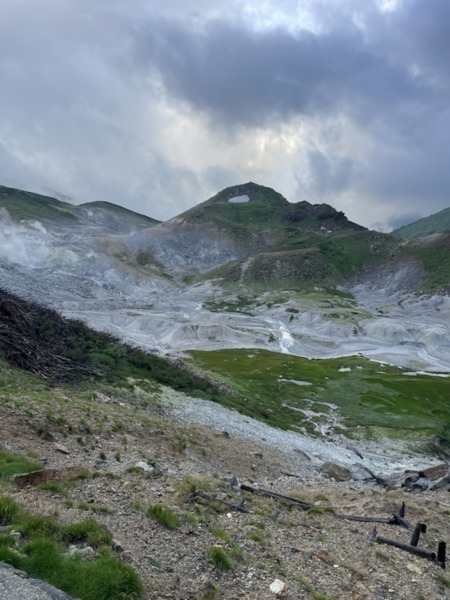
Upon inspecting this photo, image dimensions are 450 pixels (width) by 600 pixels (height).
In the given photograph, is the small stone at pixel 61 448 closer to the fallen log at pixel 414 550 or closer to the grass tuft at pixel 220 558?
the grass tuft at pixel 220 558

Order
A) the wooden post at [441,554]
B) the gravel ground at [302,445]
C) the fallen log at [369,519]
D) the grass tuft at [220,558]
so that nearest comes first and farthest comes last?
the grass tuft at [220,558] < the wooden post at [441,554] < the fallen log at [369,519] < the gravel ground at [302,445]

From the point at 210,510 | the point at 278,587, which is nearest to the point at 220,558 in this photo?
the point at 278,587

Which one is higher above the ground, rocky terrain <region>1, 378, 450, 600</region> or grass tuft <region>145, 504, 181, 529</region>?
grass tuft <region>145, 504, 181, 529</region>

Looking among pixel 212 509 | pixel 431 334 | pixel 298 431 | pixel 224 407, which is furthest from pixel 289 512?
pixel 431 334

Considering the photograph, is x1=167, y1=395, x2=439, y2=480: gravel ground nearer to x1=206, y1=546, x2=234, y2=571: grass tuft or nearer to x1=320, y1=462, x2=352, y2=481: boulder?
x1=320, y1=462, x2=352, y2=481: boulder

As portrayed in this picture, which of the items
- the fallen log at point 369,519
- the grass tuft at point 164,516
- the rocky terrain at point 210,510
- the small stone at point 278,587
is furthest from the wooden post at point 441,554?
the grass tuft at point 164,516

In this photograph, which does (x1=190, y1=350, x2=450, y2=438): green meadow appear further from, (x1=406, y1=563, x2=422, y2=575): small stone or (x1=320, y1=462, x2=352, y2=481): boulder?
(x1=406, y1=563, x2=422, y2=575): small stone

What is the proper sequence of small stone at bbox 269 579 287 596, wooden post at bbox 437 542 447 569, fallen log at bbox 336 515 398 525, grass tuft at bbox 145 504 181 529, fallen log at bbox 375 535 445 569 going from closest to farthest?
small stone at bbox 269 579 287 596
grass tuft at bbox 145 504 181 529
wooden post at bbox 437 542 447 569
fallen log at bbox 375 535 445 569
fallen log at bbox 336 515 398 525

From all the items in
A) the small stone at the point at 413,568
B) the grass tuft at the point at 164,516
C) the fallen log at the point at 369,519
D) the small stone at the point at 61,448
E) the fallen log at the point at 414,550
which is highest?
the grass tuft at the point at 164,516

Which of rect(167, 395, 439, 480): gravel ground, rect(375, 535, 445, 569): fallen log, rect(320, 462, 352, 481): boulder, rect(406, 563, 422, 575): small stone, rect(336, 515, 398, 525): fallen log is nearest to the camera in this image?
rect(406, 563, 422, 575): small stone

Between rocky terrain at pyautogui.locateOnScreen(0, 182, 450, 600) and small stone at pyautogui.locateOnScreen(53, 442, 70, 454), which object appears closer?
rocky terrain at pyautogui.locateOnScreen(0, 182, 450, 600)

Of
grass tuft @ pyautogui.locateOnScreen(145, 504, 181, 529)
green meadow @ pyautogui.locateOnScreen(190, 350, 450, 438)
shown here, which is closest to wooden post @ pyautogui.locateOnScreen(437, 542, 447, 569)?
grass tuft @ pyautogui.locateOnScreen(145, 504, 181, 529)

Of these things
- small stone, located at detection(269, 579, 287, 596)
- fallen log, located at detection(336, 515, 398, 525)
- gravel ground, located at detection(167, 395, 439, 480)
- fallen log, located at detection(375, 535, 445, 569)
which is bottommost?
gravel ground, located at detection(167, 395, 439, 480)

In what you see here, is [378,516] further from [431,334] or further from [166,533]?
[431,334]
